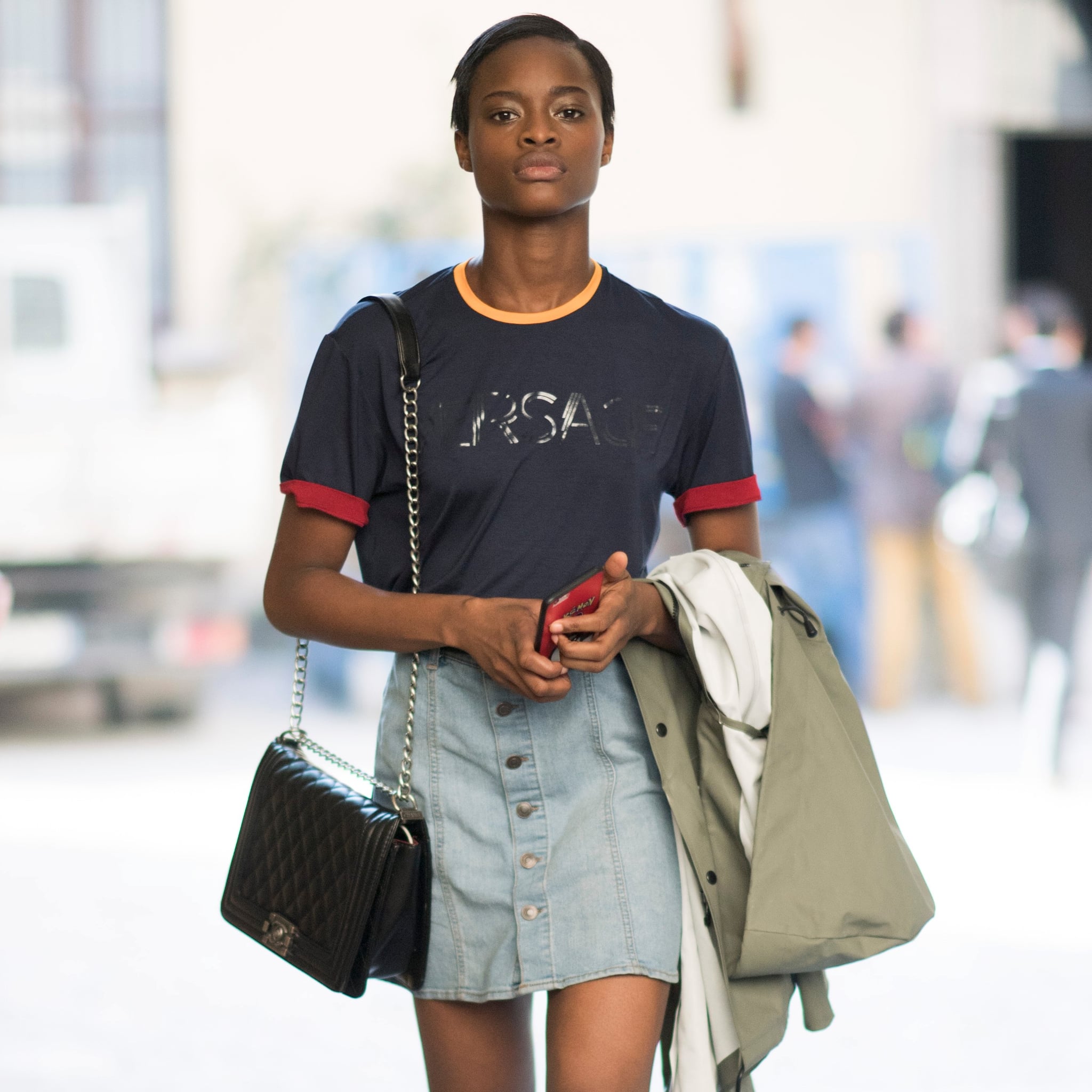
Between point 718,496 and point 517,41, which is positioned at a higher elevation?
point 517,41

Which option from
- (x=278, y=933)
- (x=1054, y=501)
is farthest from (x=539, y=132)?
(x=1054, y=501)

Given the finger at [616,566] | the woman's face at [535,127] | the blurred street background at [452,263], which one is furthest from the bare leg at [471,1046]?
the blurred street background at [452,263]

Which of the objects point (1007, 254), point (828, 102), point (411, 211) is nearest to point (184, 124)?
point (411, 211)

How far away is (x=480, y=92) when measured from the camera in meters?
1.68

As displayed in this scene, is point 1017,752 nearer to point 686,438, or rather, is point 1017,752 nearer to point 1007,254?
point 1007,254

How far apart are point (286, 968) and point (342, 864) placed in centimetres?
269

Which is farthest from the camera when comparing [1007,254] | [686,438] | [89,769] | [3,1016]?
[1007,254]

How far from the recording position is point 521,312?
68.1 inches

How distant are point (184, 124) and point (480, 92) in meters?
7.26

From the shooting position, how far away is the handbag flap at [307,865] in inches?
63.3

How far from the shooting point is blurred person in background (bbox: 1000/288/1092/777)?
241 inches

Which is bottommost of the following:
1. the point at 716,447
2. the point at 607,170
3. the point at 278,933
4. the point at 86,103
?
the point at 278,933

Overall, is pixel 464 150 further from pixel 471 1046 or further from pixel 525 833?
pixel 471 1046

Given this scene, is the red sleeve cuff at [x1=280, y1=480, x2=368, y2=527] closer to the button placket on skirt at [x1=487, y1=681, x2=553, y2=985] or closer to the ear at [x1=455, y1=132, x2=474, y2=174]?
the button placket on skirt at [x1=487, y1=681, x2=553, y2=985]
